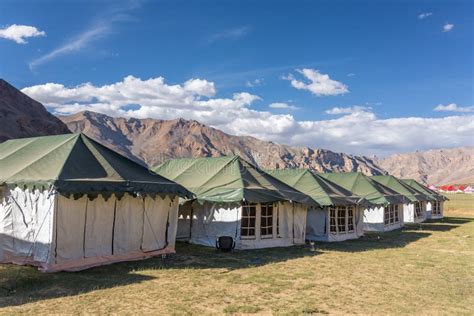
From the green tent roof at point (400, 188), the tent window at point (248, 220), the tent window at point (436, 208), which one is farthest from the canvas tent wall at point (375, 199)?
the tent window at point (436, 208)

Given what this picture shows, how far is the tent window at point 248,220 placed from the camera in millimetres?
16594

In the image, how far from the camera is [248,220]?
1673cm

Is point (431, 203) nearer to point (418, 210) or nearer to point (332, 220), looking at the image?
point (418, 210)

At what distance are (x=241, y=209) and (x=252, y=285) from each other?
626 cm

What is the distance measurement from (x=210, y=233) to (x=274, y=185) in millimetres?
3373

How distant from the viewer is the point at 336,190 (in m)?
22.1

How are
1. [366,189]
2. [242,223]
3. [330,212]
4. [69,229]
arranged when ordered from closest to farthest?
1. [69,229]
2. [242,223]
3. [330,212]
4. [366,189]

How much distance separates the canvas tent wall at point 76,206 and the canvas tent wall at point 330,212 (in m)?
8.72

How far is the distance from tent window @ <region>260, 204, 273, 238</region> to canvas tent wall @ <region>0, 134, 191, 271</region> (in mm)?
4219

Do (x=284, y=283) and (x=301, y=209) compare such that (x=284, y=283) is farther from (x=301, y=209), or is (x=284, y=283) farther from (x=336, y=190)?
(x=336, y=190)

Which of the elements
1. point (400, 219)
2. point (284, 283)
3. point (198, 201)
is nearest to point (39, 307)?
point (284, 283)

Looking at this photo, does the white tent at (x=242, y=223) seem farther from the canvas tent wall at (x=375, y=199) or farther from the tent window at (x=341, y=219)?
the canvas tent wall at (x=375, y=199)

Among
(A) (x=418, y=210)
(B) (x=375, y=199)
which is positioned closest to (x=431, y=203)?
(A) (x=418, y=210)

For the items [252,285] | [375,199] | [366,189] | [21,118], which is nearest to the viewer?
[252,285]
